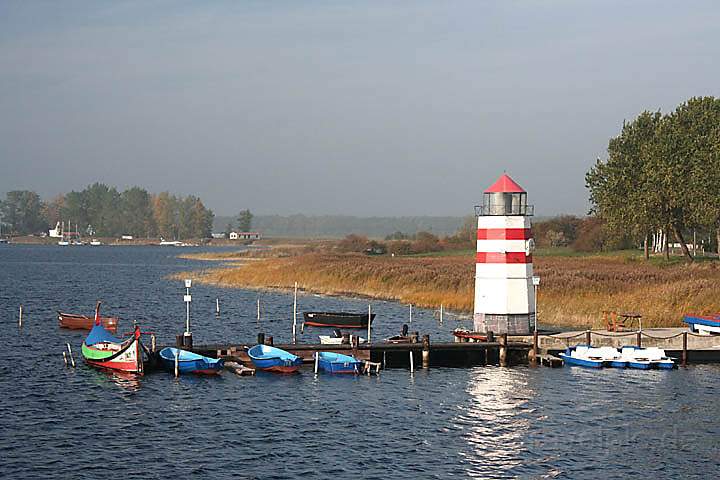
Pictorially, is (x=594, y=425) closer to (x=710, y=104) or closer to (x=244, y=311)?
(x=244, y=311)

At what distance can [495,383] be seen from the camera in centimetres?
4941

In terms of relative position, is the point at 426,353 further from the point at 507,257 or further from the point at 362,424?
the point at 362,424

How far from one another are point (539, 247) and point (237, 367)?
135426 millimetres

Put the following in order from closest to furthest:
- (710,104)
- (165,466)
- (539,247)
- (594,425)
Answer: (165,466) < (594,425) < (710,104) < (539,247)

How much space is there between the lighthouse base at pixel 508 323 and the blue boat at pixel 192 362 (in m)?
15.8

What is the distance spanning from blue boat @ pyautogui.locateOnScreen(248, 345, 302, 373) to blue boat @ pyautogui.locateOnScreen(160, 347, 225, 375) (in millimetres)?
1893

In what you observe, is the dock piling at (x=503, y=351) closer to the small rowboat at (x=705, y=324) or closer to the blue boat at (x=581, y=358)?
the blue boat at (x=581, y=358)

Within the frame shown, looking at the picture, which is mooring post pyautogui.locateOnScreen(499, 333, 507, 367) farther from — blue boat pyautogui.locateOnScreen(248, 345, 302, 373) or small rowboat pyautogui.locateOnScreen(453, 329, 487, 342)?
blue boat pyautogui.locateOnScreen(248, 345, 302, 373)

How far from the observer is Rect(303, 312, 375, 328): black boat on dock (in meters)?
77.8

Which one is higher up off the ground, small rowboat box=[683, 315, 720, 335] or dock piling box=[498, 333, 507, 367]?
small rowboat box=[683, 315, 720, 335]

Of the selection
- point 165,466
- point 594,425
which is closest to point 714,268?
point 594,425

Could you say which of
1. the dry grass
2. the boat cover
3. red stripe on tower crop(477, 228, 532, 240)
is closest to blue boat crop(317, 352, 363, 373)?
red stripe on tower crop(477, 228, 532, 240)

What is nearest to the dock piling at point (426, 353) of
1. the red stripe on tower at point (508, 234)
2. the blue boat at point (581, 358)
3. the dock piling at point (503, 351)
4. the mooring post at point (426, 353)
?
the mooring post at point (426, 353)

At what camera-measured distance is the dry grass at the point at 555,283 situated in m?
67.7
